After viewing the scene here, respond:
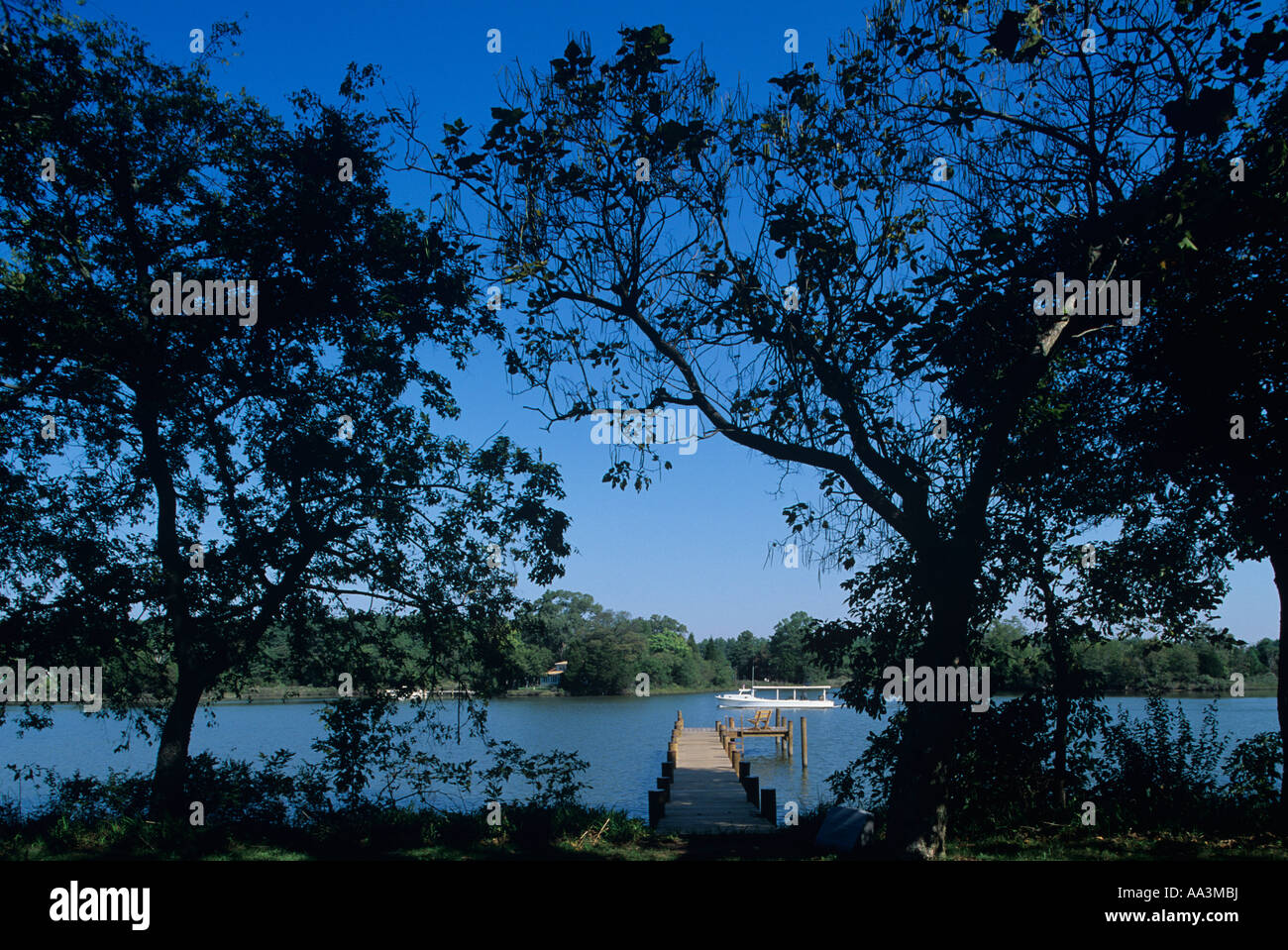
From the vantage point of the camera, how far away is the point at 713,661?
8875 centimetres

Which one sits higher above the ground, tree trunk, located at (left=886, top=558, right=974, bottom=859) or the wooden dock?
tree trunk, located at (left=886, top=558, right=974, bottom=859)

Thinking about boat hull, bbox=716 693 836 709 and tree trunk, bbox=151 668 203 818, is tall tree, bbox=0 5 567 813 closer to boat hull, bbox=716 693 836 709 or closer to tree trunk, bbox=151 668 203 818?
tree trunk, bbox=151 668 203 818

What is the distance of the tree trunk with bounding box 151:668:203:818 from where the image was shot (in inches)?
486

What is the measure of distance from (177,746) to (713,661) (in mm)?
79053

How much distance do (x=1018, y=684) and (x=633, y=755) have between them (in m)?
19.2

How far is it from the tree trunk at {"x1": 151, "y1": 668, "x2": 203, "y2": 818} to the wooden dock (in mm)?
7328

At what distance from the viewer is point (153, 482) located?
1321cm

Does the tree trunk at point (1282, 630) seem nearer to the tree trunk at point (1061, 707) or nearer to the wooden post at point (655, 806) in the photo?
the tree trunk at point (1061, 707)

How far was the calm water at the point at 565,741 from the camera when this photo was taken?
80.3 feet

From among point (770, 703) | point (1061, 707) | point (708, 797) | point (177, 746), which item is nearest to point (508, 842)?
point (177, 746)

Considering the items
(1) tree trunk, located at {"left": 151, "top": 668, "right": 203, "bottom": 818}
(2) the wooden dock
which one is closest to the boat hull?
(2) the wooden dock


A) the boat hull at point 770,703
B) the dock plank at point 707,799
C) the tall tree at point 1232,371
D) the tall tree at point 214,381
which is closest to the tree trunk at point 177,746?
the tall tree at point 214,381
